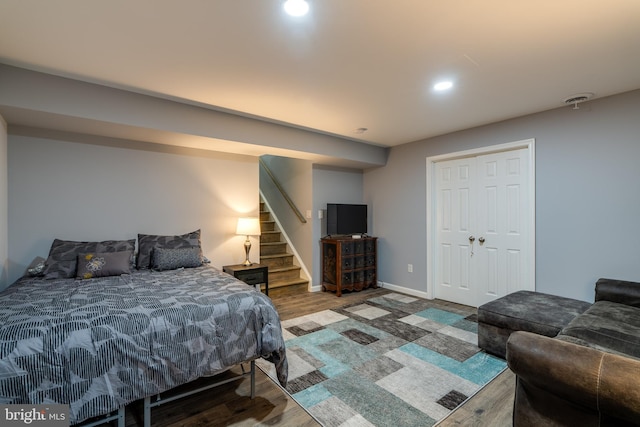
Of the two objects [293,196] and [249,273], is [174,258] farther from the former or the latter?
[293,196]

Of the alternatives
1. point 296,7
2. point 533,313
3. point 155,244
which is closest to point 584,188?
point 533,313

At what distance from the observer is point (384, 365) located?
2.49m

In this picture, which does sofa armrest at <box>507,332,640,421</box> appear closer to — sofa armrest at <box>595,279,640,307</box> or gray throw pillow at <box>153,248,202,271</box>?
sofa armrest at <box>595,279,640,307</box>

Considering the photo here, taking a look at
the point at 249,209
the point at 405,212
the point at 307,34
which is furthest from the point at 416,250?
the point at 307,34

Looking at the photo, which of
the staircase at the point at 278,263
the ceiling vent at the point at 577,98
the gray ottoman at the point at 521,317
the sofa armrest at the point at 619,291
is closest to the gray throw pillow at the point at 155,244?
the staircase at the point at 278,263

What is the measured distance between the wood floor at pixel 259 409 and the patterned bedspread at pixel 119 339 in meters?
0.21

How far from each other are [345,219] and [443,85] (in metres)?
2.64

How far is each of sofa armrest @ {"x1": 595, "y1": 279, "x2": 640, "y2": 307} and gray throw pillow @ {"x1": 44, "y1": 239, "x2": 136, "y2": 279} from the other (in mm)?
4469

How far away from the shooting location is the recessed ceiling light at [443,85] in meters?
2.56

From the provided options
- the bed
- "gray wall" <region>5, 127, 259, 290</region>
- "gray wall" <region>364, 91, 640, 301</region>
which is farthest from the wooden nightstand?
"gray wall" <region>364, 91, 640, 301</region>

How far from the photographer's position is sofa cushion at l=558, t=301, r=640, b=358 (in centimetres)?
174

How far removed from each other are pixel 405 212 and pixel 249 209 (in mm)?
2444

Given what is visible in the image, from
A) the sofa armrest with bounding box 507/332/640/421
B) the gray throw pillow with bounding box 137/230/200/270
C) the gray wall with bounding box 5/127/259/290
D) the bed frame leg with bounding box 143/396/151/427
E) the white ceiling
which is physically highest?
the white ceiling

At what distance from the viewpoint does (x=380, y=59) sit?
2.17 metres
